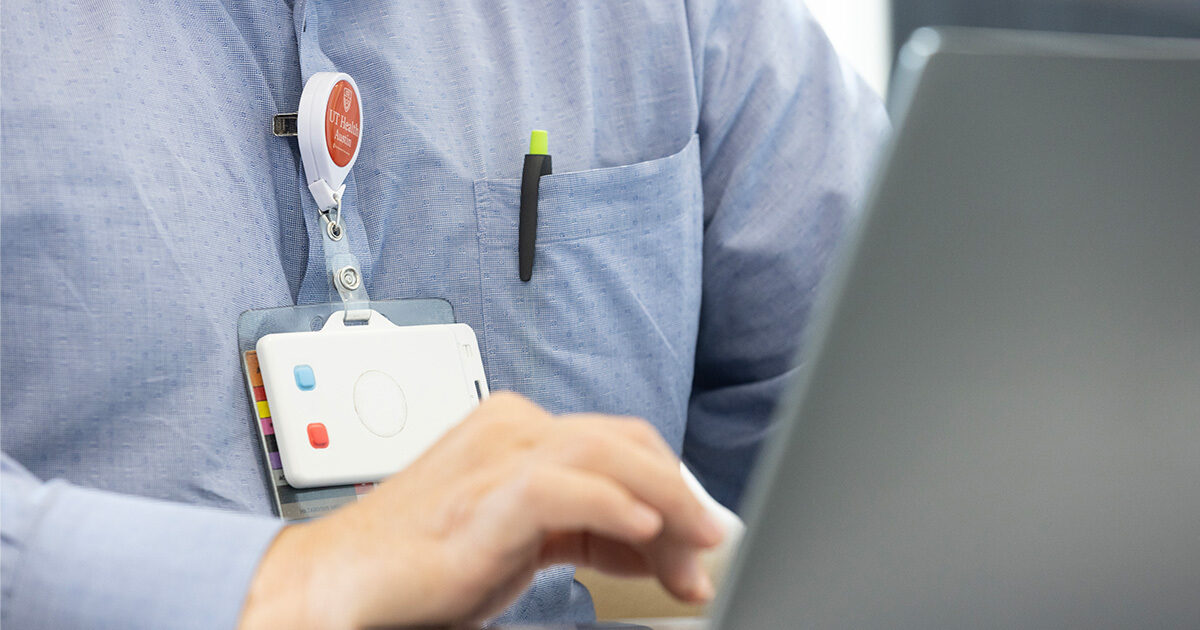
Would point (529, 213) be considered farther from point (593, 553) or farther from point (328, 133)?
point (593, 553)

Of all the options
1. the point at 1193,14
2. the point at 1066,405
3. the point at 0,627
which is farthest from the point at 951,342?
the point at 1193,14

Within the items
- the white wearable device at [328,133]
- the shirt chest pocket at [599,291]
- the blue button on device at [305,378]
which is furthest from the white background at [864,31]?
the blue button on device at [305,378]

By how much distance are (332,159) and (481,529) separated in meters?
0.43

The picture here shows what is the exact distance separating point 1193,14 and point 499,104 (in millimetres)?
3122

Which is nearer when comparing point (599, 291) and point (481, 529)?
point (481, 529)

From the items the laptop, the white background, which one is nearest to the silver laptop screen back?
the laptop

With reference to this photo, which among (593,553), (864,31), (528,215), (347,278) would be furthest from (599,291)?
(864,31)

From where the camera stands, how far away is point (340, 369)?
2.19 feet

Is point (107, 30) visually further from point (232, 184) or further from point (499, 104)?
point (499, 104)

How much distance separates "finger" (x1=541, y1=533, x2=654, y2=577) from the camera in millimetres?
383

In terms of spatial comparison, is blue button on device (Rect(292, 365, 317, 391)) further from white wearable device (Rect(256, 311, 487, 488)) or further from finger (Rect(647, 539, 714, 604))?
finger (Rect(647, 539, 714, 604))

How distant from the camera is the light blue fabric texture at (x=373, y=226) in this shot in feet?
1.93

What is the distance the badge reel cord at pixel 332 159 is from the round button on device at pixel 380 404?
0.18 ft

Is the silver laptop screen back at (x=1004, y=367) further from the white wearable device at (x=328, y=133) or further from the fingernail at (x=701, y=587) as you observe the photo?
the white wearable device at (x=328, y=133)
